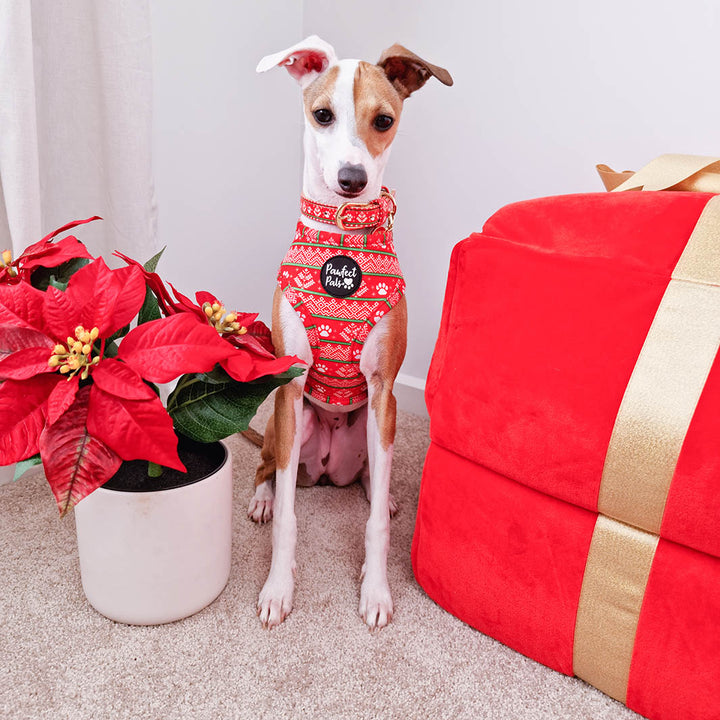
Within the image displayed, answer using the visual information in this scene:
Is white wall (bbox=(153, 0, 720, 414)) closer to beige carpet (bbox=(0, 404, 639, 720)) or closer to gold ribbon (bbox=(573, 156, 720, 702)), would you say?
gold ribbon (bbox=(573, 156, 720, 702))

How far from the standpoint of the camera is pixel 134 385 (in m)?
0.77

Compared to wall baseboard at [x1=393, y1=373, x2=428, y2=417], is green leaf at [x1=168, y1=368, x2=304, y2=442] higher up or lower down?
higher up

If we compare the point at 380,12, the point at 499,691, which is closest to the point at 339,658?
the point at 499,691

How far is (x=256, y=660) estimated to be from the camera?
0.95 m

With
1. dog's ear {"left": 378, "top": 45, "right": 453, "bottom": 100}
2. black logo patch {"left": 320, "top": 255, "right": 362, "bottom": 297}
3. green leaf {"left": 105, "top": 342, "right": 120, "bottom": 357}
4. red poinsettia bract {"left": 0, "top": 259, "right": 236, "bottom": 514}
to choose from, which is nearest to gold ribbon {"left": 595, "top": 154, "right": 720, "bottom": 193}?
dog's ear {"left": 378, "top": 45, "right": 453, "bottom": 100}

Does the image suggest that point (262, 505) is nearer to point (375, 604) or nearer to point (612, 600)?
point (375, 604)

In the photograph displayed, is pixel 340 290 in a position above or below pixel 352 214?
below

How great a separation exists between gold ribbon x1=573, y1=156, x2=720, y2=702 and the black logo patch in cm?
48

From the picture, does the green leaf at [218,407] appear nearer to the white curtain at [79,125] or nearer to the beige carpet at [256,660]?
the beige carpet at [256,660]

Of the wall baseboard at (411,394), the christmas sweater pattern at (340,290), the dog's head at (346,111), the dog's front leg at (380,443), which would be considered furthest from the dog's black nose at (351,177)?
the wall baseboard at (411,394)

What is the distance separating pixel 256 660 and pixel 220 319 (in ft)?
1.77

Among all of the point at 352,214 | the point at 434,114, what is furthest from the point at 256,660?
the point at 434,114

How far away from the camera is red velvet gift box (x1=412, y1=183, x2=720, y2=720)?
2.54 ft

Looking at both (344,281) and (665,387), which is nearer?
(665,387)
